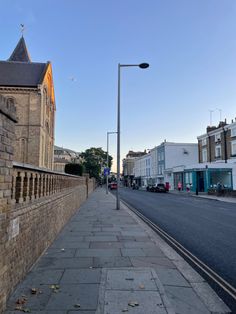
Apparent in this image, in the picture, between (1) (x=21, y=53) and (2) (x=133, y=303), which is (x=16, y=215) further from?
(1) (x=21, y=53)

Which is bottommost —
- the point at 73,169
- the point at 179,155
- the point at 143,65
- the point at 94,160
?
the point at 73,169

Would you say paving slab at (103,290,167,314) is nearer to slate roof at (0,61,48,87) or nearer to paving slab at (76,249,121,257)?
paving slab at (76,249,121,257)

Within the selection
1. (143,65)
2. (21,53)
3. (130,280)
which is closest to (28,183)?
(130,280)

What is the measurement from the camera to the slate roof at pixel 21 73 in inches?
1608

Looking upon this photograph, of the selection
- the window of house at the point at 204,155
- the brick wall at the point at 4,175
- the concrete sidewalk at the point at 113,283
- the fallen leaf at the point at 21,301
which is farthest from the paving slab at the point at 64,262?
the window of house at the point at 204,155

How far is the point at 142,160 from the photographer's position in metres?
90.9

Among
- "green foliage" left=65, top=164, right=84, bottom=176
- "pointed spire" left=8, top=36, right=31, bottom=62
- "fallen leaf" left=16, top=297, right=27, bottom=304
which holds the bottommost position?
"fallen leaf" left=16, top=297, right=27, bottom=304

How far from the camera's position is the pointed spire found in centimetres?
4900

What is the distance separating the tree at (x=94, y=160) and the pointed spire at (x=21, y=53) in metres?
25.9

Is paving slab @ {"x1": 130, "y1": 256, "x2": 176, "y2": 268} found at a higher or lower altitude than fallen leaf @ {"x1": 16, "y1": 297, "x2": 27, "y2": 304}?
lower

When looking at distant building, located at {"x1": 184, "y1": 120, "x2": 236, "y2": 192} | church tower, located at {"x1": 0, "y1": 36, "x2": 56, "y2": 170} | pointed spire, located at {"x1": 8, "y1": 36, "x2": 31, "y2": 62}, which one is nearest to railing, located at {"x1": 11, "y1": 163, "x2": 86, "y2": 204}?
church tower, located at {"x1": 0, "y1": 36, "x2": 56, "y2": 170}

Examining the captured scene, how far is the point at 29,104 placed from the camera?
40.6m

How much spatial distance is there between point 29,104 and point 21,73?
5.55m

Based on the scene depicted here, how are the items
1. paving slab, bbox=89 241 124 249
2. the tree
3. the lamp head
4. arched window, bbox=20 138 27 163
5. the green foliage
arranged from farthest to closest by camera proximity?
the tree < arched window, bbox=20 138 27 163 < the green foliage < the lamp head < paving slab, bbox=89 241 124 249
